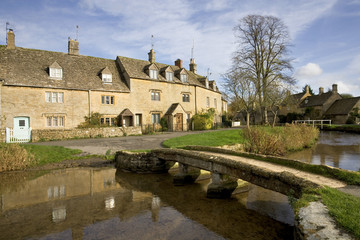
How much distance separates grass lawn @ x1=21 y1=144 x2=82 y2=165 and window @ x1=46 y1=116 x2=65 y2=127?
10.3m

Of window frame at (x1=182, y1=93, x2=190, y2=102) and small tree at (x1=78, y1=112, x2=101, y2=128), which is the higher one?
window frame at (x1=182, y1=93, x2=190, y2=102)

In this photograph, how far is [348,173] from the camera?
20.4ft

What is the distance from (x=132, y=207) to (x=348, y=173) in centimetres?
650

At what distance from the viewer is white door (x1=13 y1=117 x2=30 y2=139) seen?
2127 cm

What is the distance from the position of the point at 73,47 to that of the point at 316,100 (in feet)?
169

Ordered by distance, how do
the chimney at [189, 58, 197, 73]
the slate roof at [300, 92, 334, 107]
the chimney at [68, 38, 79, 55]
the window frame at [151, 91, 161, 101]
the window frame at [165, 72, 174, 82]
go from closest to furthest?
the chimney at [68, 38, 79, 55] < the window frame at [151, 91, 161, 101] < the window frame at [165, 72, 174, 82] < the chimney at [189, 58, 197, 73] < the slate roof at [300, 92, 334, 107]

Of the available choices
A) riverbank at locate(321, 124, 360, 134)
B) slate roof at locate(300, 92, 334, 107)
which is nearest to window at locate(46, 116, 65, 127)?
riverbank at locate(321, 124, 360, 134)

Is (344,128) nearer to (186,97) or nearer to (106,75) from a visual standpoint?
(186,97)

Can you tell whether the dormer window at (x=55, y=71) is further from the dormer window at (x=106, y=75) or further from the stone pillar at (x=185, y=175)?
the stone pillar at (x=185, y=175)

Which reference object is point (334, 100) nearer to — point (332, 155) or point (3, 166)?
point (332, 155)

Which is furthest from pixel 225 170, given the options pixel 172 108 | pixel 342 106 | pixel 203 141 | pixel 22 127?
pixel 342 106

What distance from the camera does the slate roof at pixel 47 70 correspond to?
2394 cm

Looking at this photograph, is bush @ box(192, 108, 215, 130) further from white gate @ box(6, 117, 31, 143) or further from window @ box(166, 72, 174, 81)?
white gate @ box(6, 117, 31, 143)

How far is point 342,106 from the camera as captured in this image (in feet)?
154
